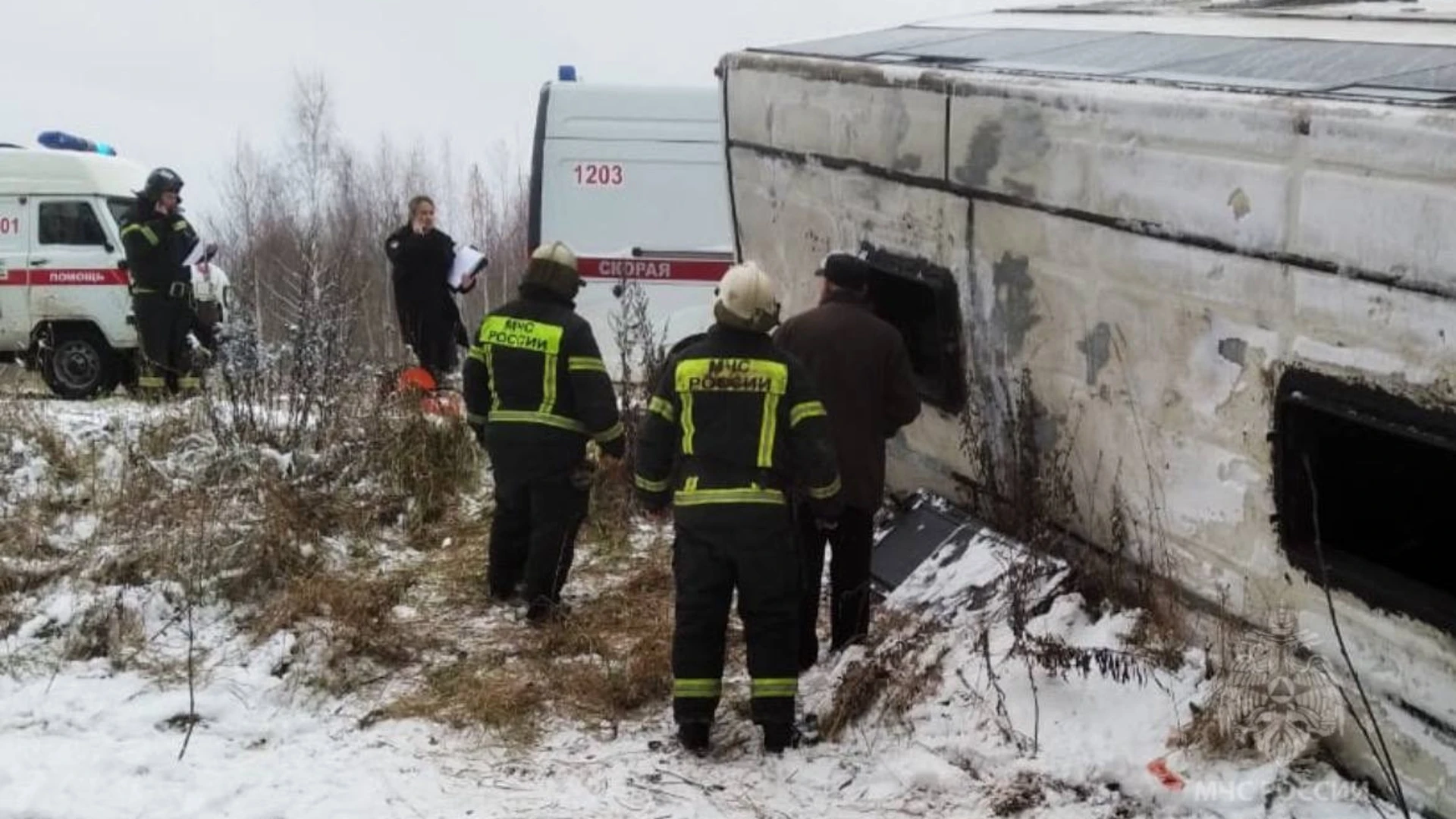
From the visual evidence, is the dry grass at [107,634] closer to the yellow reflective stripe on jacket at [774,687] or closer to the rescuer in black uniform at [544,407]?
the rescuer in black uniform at [544,407]

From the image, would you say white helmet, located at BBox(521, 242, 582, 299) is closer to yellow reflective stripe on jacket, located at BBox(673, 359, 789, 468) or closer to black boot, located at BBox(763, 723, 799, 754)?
yellow reflective stripe on jacket, located at BBox(673, 359, 789, 468)

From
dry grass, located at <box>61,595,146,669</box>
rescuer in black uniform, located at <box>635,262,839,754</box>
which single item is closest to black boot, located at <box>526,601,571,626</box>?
rescuer in black uniform, located at <box>635,262,839,754</box>

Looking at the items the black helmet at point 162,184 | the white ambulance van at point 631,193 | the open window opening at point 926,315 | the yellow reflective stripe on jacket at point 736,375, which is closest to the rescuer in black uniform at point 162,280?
the black helmet at point 162,184

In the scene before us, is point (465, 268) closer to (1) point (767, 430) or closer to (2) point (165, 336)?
(2) point (165, 336)

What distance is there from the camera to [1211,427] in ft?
13.5

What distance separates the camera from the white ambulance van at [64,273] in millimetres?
12242

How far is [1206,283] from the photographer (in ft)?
13.3

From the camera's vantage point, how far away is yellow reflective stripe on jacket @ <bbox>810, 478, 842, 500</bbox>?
438 centimetres

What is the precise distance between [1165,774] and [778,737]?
1.23 meters

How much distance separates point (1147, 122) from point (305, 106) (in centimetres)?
4237

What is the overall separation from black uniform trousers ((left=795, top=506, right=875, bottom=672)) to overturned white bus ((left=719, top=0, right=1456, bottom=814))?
758mm

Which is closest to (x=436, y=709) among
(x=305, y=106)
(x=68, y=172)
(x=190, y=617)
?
(x=190, y=617)

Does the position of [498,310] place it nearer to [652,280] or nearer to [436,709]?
[436,709]

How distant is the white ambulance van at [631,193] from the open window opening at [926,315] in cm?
356
